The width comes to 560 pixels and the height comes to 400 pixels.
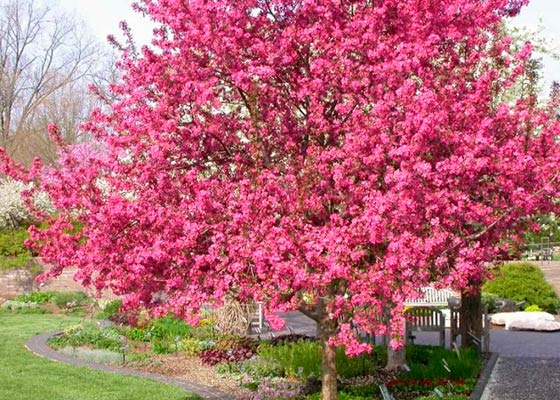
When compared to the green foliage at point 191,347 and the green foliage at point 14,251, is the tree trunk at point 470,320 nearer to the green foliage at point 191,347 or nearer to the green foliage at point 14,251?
the green foliage at point 191,347

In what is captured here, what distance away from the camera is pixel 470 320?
1581cm

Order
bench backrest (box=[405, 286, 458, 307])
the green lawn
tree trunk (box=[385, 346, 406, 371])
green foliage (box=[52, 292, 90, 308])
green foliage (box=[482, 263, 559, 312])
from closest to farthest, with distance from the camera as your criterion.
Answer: the green lawn → tree trunk (box=[385, 346, 406, 371]) → green foliage (box=[52, 292, 90, 308]) → bench backrest (box=[405, 286, 458, 307]) → green foliage (box=[482, 263, 559, 312])

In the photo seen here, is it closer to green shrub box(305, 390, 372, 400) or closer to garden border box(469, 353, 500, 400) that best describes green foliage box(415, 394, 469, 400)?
garden border box(469, 353, 500, 400)

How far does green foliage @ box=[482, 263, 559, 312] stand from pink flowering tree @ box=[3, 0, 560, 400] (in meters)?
17.3

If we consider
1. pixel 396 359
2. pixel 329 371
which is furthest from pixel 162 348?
pixel 329 371

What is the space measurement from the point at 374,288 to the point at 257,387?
5.26 metres

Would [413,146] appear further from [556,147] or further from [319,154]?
[556,147]

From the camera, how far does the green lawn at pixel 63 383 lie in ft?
37.2

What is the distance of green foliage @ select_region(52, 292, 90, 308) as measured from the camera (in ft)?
80.0

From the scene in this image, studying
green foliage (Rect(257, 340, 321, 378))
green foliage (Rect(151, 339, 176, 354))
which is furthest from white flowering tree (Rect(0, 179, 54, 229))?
green foliage (Rect(257, 340, 321, 378))

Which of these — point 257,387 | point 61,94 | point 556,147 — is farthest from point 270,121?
point 61,94

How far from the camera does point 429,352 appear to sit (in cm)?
1456

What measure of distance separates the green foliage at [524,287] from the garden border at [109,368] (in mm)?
14509

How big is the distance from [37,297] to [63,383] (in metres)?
14.1
